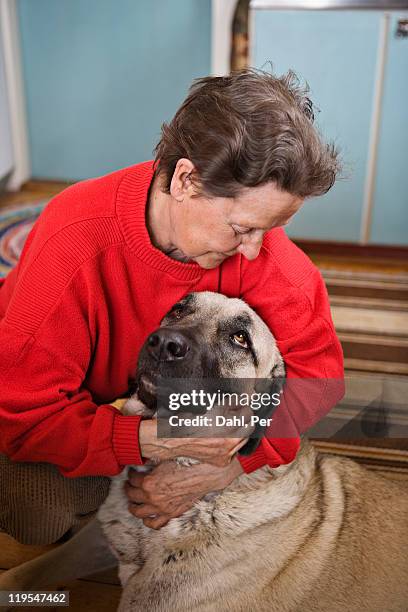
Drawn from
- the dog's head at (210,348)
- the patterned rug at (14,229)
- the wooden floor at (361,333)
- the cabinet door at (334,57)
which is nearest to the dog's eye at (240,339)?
the dog's head at (210,348)

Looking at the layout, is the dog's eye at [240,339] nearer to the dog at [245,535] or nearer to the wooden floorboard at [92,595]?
the dog at [245,535]

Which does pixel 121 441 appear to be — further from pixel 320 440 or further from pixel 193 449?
pixel 320 440

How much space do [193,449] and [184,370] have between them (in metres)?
0.17

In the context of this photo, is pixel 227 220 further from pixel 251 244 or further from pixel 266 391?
pixel 266 391

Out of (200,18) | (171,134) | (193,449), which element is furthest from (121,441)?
(200,18)

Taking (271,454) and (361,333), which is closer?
(271,454)

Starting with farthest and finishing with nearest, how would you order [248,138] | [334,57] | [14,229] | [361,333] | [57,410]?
[14,229], [334,57], [361,333], [57,410], [248,138]

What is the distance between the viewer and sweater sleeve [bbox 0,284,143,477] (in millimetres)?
1077

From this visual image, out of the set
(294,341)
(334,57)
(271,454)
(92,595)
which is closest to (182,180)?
(294,341)

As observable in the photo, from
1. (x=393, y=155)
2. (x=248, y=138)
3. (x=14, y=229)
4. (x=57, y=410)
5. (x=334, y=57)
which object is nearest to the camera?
(x=248, y=138)

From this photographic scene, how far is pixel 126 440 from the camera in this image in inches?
43.5

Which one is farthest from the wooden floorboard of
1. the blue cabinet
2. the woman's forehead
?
the blue cabinet

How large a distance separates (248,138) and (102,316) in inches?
16.4

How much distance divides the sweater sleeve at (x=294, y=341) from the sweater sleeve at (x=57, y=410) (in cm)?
25
